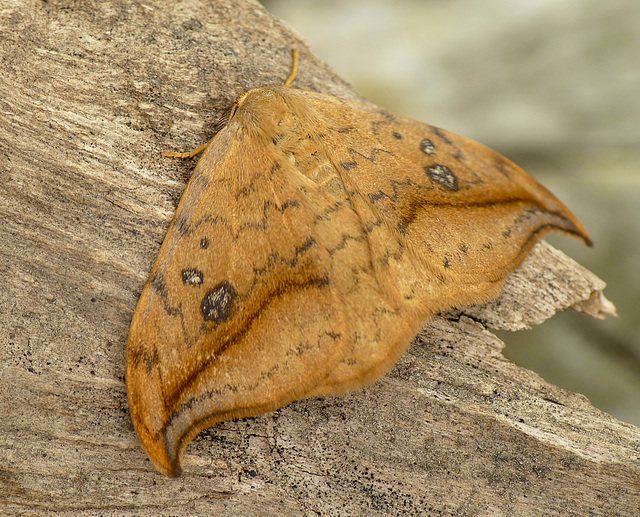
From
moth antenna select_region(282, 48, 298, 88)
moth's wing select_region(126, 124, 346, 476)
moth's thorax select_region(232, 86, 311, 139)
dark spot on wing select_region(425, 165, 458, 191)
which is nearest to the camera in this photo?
moth's wing select_region(126, 124, 346, 476)

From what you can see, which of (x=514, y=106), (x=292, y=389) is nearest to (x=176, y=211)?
(x=292, y=389)

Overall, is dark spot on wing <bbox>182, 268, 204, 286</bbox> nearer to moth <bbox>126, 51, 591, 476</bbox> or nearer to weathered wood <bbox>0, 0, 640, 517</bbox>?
moth <bbox>126, 51, 591, 476</bbox>

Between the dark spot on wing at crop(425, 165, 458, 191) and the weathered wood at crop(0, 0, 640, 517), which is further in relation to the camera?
the dark spot on wing at crop(425, 165, 458, 191)

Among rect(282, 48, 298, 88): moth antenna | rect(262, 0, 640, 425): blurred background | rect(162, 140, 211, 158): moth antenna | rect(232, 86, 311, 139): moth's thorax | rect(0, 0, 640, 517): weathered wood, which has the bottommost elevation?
rect(0, 0, 640, 517): weathered wood

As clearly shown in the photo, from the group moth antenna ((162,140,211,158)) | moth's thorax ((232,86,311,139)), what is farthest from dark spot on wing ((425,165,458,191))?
moth antenna ((162,140,211,158))

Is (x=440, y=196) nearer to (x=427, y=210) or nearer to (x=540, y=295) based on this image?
(x=427, y=210)

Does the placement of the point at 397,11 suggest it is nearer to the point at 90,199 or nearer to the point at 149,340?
the point at 90,199

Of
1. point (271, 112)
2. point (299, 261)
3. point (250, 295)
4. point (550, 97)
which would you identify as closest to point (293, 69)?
point (271, 112)
